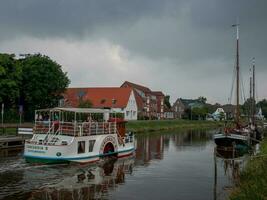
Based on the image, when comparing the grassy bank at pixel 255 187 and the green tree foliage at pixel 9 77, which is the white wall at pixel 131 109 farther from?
the grassy bank at pixel 255 187

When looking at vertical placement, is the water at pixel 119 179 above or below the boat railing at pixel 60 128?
below

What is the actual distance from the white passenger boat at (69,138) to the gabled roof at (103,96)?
6373 cm

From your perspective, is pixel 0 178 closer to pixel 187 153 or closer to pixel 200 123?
pixel 187 153

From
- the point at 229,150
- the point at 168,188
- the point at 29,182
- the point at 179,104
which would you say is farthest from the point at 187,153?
the point at 179,104

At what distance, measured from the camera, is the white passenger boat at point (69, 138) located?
31406 mm

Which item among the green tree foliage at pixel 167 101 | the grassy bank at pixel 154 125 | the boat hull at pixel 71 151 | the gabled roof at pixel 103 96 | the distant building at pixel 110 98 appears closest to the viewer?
the boat hull at pixel 71 151

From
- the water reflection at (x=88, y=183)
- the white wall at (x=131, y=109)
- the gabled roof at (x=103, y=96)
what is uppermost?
the gabled roof at (x=103, y=96)

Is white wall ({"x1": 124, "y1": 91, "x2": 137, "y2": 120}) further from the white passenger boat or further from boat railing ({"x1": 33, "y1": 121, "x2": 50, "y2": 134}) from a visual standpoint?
boat railing ({"x1": 33, "y1": 121, "x2": 50, "y2": 134})

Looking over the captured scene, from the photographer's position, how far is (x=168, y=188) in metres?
25.7

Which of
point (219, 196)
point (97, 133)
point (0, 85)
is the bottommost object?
point (219, 196)

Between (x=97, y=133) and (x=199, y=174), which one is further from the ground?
(x=97, y=133)

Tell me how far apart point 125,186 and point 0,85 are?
38548 millimetres

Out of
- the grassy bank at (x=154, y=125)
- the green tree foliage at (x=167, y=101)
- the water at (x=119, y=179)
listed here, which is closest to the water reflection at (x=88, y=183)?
the water at (x=119, y=179)

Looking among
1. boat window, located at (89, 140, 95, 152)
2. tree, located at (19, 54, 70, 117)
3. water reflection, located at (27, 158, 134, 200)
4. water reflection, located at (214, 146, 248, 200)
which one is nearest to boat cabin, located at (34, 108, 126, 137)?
boat window, located at (89, 140, 95, 152)
